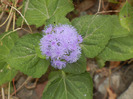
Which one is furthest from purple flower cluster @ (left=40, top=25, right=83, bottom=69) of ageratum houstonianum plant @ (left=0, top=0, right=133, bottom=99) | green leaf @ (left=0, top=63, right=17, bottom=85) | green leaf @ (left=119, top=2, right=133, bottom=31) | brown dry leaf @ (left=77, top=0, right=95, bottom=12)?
brown dry leaf @ (left=77, top=0, right=95, bottom=12)

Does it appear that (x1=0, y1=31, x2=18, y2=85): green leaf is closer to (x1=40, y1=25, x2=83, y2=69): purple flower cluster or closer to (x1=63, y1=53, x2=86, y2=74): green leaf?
(x1=40, y1=25, x2=83, y2=69): purple flower cluster

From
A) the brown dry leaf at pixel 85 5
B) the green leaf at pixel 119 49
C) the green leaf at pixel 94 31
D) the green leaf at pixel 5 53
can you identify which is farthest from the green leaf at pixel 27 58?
the brown dry leaf at pixel 85 5

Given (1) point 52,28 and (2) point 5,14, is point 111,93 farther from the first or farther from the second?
(2) point 5,14

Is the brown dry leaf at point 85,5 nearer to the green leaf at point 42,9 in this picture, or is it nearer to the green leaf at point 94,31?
the green leaf at point 42,9

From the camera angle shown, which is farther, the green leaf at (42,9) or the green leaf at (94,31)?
the green leaf at (42,9)

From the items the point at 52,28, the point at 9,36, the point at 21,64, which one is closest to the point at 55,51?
the point at 52,28
